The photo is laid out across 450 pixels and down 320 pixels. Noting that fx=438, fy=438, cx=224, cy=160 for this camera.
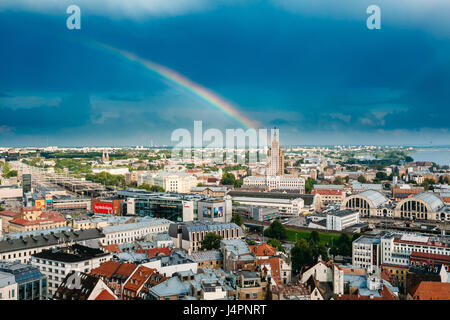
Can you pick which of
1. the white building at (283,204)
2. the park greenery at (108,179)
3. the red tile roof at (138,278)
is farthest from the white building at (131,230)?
the park greenery at (108,179)

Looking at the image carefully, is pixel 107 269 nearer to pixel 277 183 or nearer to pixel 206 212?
pixel 206 212

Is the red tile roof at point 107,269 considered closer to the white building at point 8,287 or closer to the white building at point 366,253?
the white building at point 8,287

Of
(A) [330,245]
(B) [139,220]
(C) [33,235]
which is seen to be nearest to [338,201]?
(A) [330,245]

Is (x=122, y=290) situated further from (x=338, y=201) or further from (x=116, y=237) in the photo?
(x=338, y=201)

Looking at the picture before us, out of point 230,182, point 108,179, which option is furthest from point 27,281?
point 230,182

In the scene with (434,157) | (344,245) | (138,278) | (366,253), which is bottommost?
(344,245)

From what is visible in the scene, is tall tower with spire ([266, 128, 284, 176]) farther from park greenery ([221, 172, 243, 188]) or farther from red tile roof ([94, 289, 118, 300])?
red tile roof ([94, 289, 118, 300])

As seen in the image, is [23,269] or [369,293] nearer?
[369,293]
